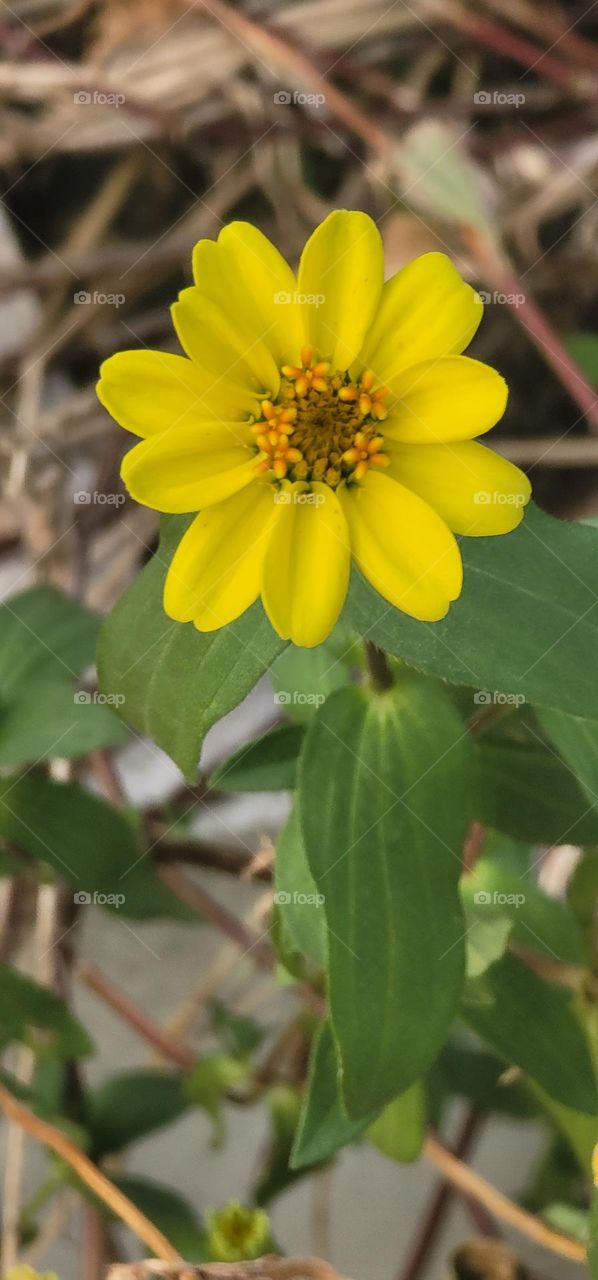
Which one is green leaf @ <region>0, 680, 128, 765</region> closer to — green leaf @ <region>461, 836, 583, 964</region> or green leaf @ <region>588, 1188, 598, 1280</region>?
green leaf @ <region>461, 836, 583, 964</region>

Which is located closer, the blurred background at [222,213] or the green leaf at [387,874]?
the green leaf at [387,874]

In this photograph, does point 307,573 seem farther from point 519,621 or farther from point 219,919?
point 219,919

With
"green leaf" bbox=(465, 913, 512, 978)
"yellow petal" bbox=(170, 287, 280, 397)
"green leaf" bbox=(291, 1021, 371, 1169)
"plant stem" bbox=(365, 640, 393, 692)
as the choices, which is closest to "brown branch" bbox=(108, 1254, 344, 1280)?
"green leaf" bbox=(291, 1021, 371, 1169)

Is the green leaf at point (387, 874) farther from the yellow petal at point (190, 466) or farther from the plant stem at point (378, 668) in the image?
the yellow petal at point (190, 466)

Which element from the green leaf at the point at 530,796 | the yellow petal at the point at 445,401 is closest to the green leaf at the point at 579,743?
the green leaf at the point at 530,796

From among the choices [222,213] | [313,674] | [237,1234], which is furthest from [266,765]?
[222,213]

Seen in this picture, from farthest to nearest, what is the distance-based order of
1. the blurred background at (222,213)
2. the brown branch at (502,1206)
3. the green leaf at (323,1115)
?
the blurred background at (222,213) → the brown branch at (502,1206) → the green leaf at (323,1115)
